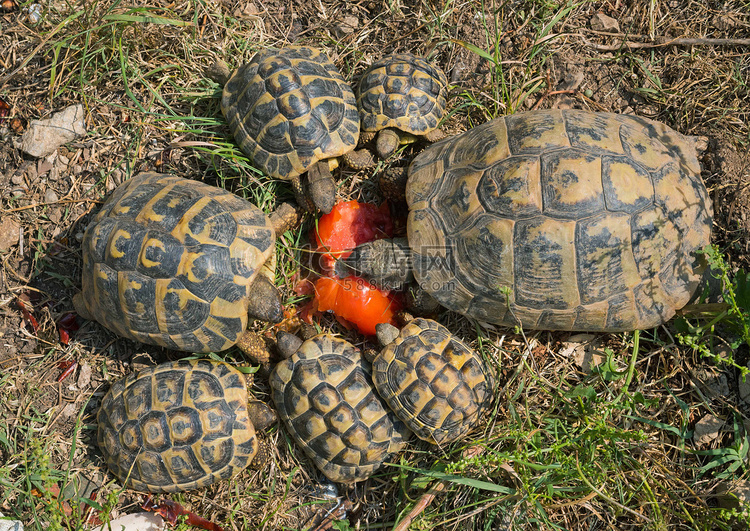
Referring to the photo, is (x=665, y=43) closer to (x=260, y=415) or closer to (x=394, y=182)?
(x=394, y=182)

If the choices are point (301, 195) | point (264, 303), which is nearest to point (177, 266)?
point (264, 303)

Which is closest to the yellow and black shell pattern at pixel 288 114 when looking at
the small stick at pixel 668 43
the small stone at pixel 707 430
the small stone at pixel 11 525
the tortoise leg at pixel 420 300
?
the tortoise leg at pixel 420 300

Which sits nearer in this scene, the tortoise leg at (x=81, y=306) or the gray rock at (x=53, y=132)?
the tortoise leg at (x=81, y=306)

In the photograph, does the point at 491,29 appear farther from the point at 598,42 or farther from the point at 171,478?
the point at 171,478

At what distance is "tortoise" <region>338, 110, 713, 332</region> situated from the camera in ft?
12.1

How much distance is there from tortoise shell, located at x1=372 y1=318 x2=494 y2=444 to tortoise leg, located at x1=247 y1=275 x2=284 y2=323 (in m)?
0.87

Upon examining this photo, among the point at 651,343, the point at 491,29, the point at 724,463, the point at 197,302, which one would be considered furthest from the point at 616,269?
the point at 197,302

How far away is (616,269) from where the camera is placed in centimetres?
375

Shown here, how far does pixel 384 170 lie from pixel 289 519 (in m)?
3.02

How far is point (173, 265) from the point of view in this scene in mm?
3822

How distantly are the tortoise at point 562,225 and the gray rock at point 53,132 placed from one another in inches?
118

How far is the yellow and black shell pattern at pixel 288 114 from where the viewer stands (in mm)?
4234

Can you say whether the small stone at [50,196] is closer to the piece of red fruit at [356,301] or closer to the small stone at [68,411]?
the small stone at [68,411]

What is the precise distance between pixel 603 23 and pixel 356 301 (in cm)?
345
